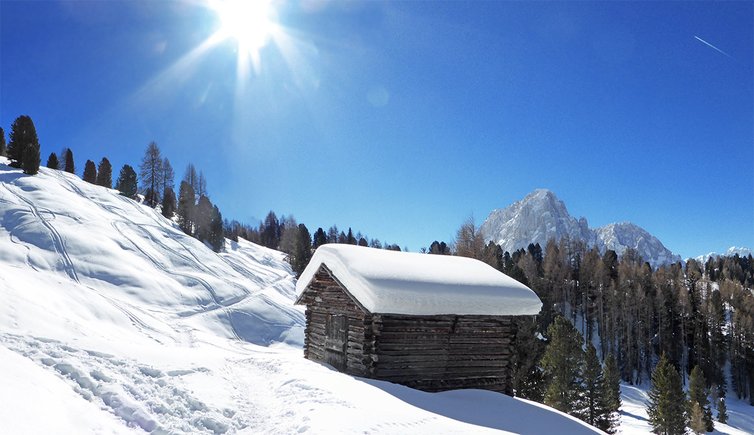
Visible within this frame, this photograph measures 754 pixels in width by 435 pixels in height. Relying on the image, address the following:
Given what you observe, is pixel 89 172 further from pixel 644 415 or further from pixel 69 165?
pixel 644 415

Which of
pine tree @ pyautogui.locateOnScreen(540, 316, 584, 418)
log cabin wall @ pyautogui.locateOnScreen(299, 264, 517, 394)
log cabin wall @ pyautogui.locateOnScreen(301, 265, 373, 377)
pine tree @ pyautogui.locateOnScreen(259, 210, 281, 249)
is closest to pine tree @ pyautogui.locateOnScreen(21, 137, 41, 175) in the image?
log cabin wall @ pyautogui.locateOnScreen(301, 265, 373, 377)

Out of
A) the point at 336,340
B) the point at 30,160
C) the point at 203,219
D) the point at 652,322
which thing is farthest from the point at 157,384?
the point at 652,322

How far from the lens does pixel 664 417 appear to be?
29.1 metres

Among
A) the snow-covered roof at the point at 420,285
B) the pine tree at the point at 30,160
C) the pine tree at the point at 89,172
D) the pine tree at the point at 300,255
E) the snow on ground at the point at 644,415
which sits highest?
the pine tree at the point at 89,172

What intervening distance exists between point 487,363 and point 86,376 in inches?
467

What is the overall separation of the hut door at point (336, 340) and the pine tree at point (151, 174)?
6194 centimetres

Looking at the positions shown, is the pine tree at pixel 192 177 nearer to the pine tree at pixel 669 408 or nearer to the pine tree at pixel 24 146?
the pine tree at pixel 24 146

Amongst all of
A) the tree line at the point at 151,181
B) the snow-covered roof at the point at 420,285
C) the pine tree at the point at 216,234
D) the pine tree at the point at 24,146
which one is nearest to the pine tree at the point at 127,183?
the tree line at the point at 151,181

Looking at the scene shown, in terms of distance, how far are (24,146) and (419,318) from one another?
53.7m

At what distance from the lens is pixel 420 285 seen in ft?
43.4

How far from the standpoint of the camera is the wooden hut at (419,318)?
13.0 metres

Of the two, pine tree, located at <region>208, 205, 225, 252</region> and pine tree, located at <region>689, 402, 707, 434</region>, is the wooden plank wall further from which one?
pine tree, located at <region>208, 205, 225, 252</region>

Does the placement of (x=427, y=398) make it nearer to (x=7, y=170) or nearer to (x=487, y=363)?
(x=487, y=363)

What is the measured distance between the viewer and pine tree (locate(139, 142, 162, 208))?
66.8 metres
